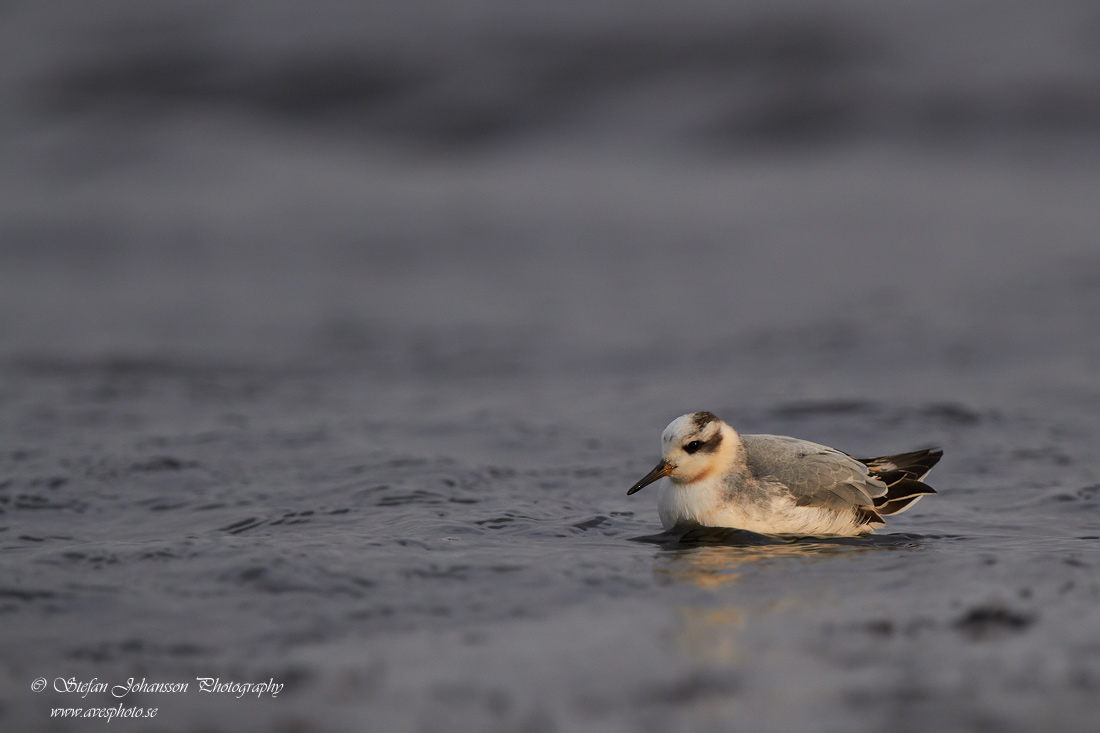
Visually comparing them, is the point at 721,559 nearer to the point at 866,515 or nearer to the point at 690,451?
the point at 690,451

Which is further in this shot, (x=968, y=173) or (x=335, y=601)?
(x=968, y=173)

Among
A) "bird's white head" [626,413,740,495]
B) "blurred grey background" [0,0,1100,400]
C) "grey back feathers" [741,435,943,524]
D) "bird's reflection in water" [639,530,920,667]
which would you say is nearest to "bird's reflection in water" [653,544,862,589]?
"bird's reflection in water" [639,530,920,667]

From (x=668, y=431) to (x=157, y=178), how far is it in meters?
13.9

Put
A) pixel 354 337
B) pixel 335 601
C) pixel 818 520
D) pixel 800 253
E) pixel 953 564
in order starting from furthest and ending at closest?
pixel 800 253 → pixel 354 337 → pixel 818 520 → pixel 953 564 → pixel 335 601

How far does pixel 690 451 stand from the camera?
291 inches

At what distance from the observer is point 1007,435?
385 inches

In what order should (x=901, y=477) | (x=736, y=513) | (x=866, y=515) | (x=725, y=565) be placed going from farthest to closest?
1. (x=901, y=477)
2. (x=866, y=515)
3. (x=736, y=513)
4. (x=725, y=565)

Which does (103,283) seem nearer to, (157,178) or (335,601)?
(157,178)

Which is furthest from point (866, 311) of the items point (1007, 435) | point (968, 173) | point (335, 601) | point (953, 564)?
point (335, 601)

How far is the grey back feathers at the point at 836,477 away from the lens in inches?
294

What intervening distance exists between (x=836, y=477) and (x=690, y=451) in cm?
103

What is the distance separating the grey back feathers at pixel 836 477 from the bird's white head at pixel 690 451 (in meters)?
0.33

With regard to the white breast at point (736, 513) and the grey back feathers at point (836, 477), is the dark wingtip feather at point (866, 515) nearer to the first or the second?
the grey back feathers at point (836, 477)

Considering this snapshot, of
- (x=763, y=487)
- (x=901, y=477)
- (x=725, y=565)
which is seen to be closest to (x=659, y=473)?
(x=763, y=487)
